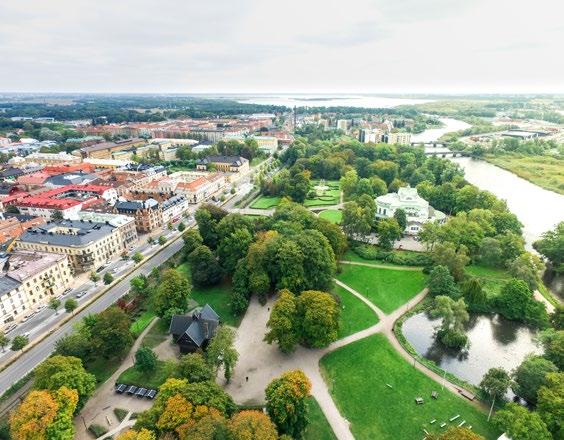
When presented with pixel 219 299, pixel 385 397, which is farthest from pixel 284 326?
pixel 219 299

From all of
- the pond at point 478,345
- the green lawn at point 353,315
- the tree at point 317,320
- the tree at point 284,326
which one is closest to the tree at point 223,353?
the tree at point 284,326

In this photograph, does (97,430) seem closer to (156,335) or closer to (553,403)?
(156,335)

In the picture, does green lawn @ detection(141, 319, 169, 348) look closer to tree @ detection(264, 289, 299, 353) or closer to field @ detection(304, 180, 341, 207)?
tree @ detection(264, 289, 299, 353)

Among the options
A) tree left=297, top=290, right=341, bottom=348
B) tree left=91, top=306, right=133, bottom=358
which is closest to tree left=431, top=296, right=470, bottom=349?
tree left=297, top=290, right=341, bottom=348

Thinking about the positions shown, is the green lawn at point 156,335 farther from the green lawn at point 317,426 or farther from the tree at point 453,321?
the tree at point 453,321

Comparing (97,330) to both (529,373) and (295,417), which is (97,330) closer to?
(295,417)

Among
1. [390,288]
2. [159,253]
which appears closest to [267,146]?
[159,253]
